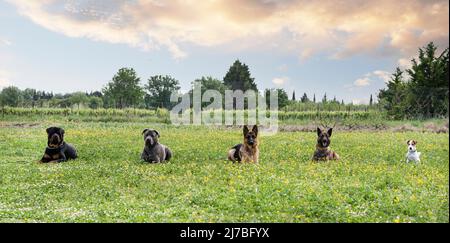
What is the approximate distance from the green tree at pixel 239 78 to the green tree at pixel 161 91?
9038 mm

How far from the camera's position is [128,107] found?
3944cm

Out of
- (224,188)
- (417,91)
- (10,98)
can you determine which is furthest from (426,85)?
(10,98)

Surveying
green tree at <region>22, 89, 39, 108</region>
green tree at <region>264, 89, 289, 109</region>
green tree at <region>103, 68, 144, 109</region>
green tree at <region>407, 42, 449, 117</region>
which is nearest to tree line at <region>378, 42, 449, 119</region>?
green tree at <region>407, 42, 449, 117</region>

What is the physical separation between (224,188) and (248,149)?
4.84 metres

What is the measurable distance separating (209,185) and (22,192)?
5273mm

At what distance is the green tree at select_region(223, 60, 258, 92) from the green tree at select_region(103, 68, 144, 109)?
40.1 ft

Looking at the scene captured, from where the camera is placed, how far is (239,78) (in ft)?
160

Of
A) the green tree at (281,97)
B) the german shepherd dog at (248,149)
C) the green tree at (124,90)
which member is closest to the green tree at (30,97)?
the green tree at (124,90)

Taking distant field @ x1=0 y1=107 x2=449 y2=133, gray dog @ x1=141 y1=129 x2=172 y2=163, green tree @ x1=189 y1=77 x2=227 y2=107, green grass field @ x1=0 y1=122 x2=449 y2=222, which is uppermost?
green tree @ x1=189 y1=77 x2=227 y2=107

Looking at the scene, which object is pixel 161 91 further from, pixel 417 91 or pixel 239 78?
pixel 417 91

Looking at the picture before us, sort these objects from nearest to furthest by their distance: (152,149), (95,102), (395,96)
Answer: (152,149)
(395,96)
(95,102)

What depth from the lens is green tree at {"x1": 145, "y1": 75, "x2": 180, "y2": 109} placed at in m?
38.8

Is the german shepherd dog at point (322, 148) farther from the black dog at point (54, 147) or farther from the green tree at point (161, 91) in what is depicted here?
the green tree at point (161, 91)

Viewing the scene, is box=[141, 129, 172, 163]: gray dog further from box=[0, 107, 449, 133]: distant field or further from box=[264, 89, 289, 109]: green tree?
box=[264, 89, 289, 109]: green tree
